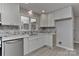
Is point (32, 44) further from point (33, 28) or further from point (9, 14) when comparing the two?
point (9, 14)

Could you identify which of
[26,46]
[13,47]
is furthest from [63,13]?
[13,47]

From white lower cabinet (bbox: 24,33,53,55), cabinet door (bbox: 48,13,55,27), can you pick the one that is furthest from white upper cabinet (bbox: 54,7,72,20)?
white lower cabinet (bbox: 24,33,53,55)

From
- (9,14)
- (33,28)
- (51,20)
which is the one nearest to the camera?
(9,14)

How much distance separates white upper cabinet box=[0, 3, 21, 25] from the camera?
2875 millimetres

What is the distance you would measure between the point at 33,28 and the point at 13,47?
2587 mm

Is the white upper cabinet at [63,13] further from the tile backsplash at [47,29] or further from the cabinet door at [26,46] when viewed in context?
the cabinet door at [26,46]

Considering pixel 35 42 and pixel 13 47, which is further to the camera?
pixel 35 42

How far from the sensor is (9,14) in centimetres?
309

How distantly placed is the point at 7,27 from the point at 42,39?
2088 millimetres

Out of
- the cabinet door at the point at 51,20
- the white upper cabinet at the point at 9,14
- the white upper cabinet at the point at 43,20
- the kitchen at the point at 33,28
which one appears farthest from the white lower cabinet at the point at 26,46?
the cabinet door at the point at 51,20

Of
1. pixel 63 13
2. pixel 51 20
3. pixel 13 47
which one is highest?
pixel 63 13

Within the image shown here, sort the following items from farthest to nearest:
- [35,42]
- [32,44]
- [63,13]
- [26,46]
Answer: [63,13]
[35,42]
[32,44]
[26,46]

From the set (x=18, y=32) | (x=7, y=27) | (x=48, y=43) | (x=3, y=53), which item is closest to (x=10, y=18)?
(x=7, y=27)

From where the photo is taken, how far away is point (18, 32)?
160 inches
